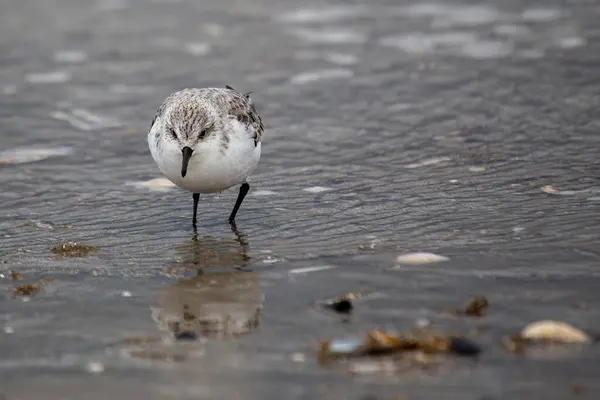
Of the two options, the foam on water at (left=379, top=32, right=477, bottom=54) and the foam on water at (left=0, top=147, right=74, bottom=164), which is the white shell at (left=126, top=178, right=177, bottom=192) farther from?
the foam on water at (left=379, top=32, right=477, bottom=54)

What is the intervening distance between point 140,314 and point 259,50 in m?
Answer: 6.57

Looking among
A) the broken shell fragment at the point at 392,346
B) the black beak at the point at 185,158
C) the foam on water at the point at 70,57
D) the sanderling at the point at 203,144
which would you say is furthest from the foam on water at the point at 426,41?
the broken shell fragment at the point at 392,346

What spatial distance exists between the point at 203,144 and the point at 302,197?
3.76 feet

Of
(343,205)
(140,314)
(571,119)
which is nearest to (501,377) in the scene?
(140,314)

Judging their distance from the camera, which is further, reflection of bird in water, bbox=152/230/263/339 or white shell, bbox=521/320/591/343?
reflection of bird in water, bbox=152/230/263/339

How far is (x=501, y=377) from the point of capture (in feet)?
13.3

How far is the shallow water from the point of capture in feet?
14.4

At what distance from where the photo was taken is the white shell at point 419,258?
555 cm

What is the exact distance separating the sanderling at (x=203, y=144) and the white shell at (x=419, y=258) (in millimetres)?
1375

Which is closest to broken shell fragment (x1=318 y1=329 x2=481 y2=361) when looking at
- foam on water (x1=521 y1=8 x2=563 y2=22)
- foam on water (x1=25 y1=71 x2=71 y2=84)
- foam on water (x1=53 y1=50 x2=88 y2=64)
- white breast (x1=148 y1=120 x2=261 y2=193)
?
white breast (x1=148 y1=120 x2=261 y2=193)

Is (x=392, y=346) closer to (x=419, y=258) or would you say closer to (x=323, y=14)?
(x=419, y=258)

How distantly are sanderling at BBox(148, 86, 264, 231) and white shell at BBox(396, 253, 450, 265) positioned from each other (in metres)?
1.38

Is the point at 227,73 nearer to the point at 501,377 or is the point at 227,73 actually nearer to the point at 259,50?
the point at 259,50

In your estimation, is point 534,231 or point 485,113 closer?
point 534,231
